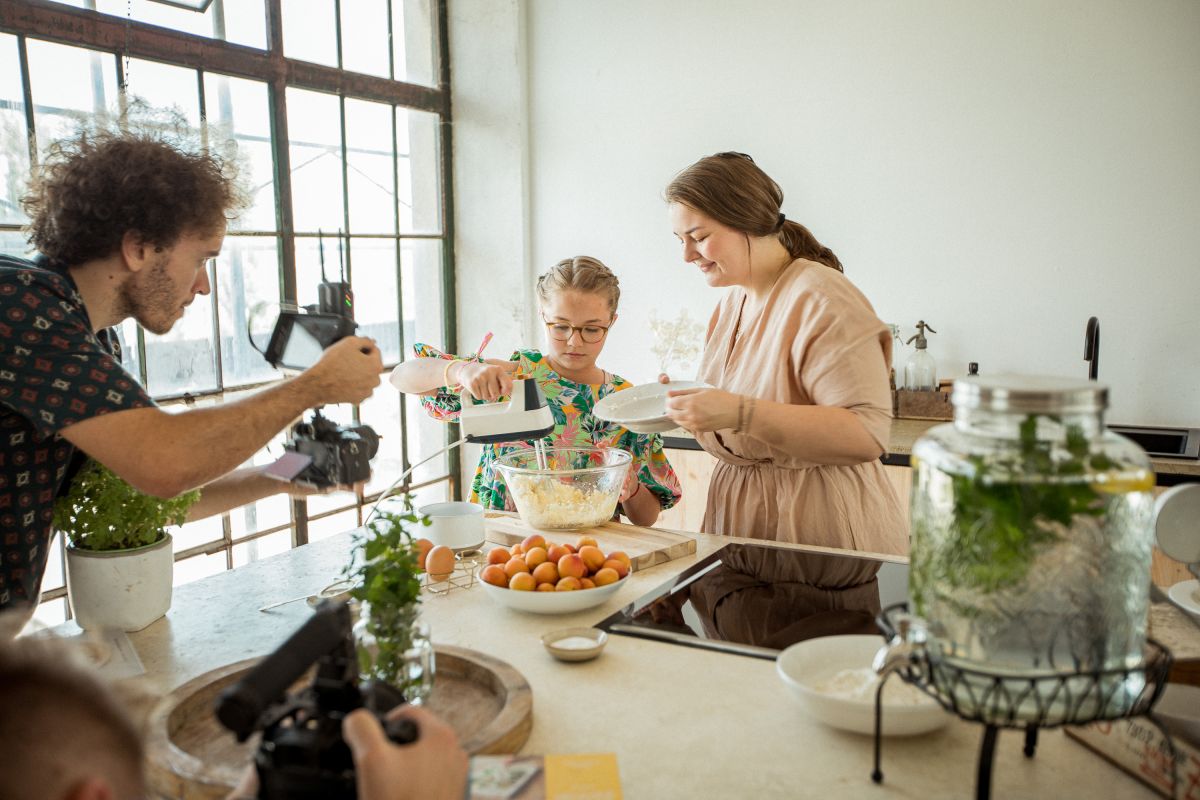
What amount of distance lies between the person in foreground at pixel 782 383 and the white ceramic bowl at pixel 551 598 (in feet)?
1.45

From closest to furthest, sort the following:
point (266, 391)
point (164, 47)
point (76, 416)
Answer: point (76, 416) < point (266, 391) < point (164, 47)

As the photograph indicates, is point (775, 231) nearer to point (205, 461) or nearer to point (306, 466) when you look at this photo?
point (306, 466)

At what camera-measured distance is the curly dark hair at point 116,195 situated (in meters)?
1.56

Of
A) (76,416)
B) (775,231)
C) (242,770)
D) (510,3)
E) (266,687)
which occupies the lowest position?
(242,770)

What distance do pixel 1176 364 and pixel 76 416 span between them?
3242 mm

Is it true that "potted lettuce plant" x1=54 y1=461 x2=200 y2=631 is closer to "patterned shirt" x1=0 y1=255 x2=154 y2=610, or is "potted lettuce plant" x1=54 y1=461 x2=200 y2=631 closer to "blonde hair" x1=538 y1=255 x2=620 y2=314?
"patterned shirt" x1=0 y1=255 x2=154 y2=610

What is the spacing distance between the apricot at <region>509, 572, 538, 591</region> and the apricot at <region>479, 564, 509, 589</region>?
0.06ft

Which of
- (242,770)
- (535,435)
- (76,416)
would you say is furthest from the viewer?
(535,435)

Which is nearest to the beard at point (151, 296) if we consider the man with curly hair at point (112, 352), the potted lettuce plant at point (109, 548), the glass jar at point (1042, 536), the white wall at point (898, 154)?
the man with curly hair at point (112, 352)

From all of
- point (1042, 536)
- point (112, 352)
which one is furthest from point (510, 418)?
point (1042, 536)

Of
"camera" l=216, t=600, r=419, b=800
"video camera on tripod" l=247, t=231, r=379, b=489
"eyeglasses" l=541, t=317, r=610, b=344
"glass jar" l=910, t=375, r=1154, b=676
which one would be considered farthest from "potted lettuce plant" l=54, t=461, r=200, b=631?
"glass jar" l=910, t=375, r=1154, b=676

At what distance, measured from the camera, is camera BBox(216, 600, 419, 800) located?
745mm

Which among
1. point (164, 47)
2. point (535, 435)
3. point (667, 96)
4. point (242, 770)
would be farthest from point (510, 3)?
point (242, 770)

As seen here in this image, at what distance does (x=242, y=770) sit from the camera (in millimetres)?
1019
